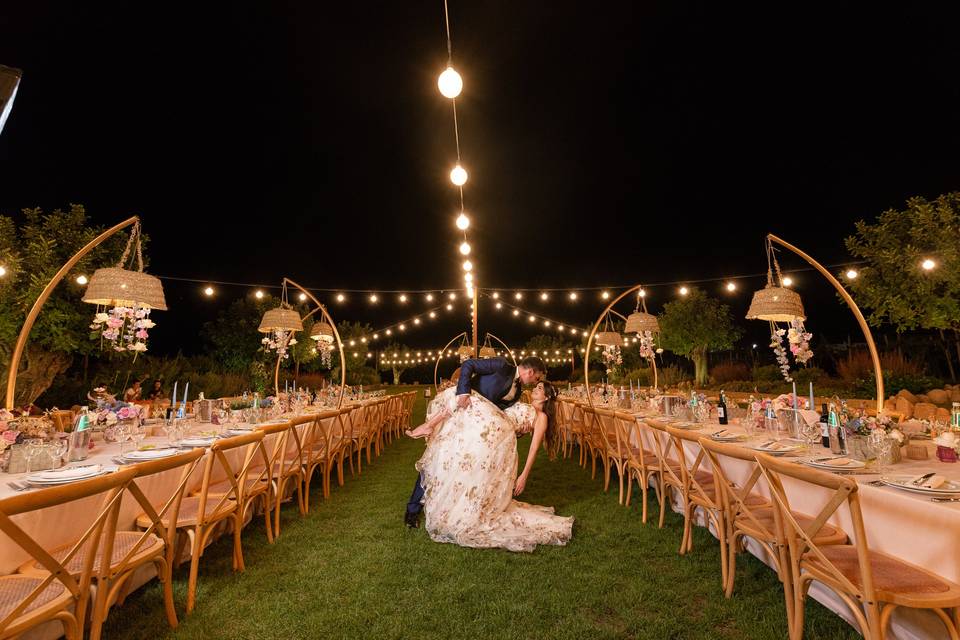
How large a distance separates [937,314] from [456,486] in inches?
307

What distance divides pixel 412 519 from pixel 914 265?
8047mm

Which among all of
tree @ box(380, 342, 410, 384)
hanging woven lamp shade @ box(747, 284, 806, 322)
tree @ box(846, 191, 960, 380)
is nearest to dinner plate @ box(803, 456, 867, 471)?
hanging woven lamp shade @ box(747, 284, 806, 322)

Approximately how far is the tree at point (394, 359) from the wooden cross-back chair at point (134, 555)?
85.6 ft

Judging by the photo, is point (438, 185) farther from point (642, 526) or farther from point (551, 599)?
point (551, 599)

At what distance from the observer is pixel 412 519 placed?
388cm

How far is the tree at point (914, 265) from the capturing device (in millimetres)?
6406

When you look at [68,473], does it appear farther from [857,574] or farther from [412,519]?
[857,574]

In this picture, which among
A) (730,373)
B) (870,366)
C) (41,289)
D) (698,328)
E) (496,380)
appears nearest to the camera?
(496,380)

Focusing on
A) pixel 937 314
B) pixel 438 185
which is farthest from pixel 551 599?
pixel 937 314

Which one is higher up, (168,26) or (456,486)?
(168,26)

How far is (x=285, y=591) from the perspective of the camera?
8.84 feet

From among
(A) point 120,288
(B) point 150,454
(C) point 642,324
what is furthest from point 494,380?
(C) point 642,324

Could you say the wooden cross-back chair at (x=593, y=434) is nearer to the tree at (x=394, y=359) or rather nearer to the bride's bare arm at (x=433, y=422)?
the bride's bare arm at (x=433, y=422)

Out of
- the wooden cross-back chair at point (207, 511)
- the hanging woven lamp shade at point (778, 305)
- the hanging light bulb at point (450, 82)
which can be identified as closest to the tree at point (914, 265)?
the hanging woven lamp shade at point (778, 305)
